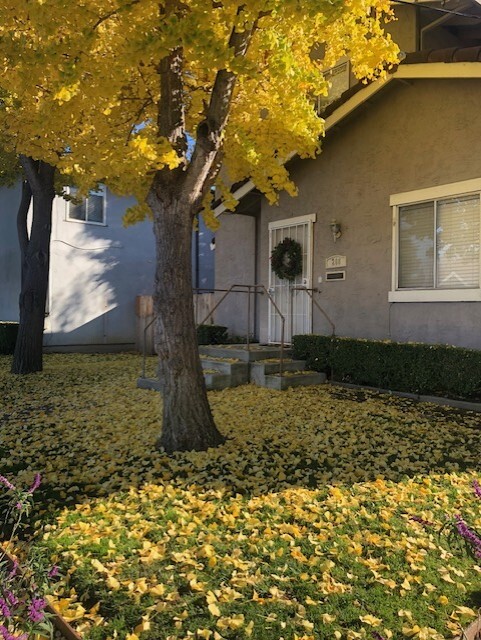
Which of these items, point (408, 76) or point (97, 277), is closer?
point (408, 76)

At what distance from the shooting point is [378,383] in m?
8.34

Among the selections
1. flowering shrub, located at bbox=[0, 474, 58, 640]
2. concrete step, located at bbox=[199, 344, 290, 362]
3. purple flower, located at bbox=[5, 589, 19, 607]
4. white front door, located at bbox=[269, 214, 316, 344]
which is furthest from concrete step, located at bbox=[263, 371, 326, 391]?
purple flower, located at bbox=[5, 589, 19, 607]

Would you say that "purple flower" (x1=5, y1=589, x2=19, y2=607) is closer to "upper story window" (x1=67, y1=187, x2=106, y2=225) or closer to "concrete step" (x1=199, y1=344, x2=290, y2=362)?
"concrete step" (x1=199, y1=344, x2=290, y2=362)

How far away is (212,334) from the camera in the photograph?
12125 mm

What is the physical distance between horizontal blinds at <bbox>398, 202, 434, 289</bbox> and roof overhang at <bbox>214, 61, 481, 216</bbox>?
1.93m

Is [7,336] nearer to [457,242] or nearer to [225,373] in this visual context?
[225,373]

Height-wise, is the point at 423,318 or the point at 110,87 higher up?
the point at 110,87

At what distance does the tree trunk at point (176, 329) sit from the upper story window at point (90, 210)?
1124cm

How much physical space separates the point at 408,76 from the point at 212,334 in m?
6.74

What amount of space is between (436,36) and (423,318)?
5.94m

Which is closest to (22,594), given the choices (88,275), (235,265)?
(235,265)

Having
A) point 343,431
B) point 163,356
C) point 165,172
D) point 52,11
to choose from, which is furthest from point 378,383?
point 52,11

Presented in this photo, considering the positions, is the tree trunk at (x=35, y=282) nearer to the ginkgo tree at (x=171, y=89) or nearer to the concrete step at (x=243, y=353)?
the concrete step at (x=243, y=353)

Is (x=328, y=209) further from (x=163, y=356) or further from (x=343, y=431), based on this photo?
(x=163, y=356)
